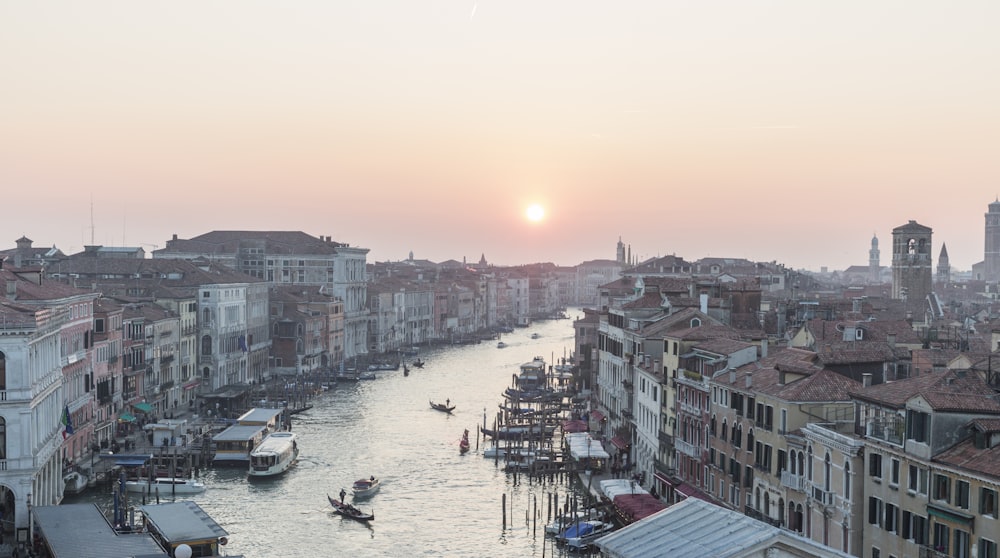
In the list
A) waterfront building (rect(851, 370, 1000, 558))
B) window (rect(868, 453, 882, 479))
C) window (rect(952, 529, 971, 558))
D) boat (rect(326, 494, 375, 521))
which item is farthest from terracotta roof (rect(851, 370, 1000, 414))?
boat (rect(326, 494, 375, 521))

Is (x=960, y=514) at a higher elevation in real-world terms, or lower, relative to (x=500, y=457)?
higher

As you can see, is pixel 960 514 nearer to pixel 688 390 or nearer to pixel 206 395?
pixel 688 390

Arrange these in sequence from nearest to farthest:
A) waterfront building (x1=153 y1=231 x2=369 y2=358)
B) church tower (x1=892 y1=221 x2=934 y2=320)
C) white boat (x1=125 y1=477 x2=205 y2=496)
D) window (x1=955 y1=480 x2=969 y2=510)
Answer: window (x1=955 y1=480 x2=969 y2=510) < white boat (x1=125 y1=477 x2=205 y2=496) < church tower (x1=892 y1=221 x2=934 y2=320) < waterfront building (x1=153 y1=231 x2=369 y2=358)

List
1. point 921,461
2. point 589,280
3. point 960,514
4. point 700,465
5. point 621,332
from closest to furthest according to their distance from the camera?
point 960,514, point 921,461, point 700,465, point 621,332, point 589,280

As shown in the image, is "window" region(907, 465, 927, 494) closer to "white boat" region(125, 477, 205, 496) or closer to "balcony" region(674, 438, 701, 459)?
"balcony" region(674, 438, 701, 459)

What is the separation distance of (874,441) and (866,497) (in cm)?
82

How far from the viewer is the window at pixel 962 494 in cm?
1488

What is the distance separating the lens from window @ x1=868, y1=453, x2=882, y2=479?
17.0 meters

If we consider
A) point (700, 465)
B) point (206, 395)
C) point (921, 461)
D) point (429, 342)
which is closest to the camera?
point (921, 461)

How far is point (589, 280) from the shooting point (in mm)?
175875

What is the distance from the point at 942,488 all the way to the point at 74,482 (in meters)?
19.6

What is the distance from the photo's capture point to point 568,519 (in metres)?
24.5

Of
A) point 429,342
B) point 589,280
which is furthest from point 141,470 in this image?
point 589,280

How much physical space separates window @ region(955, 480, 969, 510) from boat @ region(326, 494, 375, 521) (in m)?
14.0
